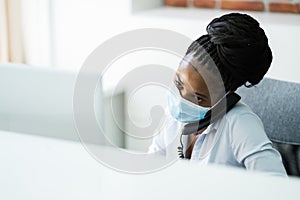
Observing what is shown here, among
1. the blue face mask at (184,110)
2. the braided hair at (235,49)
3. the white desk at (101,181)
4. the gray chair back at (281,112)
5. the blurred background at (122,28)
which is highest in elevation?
the braided hair at (235,49)

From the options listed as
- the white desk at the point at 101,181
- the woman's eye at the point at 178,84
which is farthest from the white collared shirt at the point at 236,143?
the white desk at the point at 101,181

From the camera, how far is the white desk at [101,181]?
760mm

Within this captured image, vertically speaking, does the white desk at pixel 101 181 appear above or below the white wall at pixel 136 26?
above

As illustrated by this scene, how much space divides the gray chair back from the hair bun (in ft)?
0.80

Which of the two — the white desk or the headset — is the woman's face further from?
the white desk

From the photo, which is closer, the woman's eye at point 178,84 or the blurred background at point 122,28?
the woman's eye at point 178,84

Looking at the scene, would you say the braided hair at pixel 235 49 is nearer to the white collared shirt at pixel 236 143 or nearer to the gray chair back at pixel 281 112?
the white collared shirt at pixel 236 143

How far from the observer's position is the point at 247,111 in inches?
48.1

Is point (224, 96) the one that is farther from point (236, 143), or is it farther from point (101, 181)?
point (101, 181)

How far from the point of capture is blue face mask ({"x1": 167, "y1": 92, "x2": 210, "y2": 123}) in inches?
45.8

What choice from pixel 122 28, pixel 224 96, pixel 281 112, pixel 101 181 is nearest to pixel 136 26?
pixel 122 28

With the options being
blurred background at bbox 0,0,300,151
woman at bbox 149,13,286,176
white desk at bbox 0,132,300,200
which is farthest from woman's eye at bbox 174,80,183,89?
blurred background at bbox 0,0,300,151

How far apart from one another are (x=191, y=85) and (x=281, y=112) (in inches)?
14.6

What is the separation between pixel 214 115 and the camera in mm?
1210
